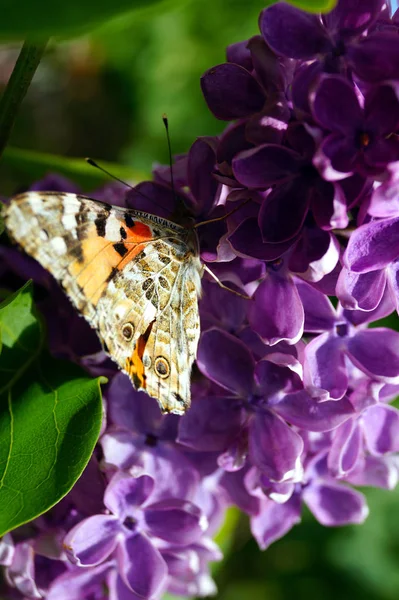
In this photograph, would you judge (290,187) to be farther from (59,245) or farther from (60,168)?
(60,168)

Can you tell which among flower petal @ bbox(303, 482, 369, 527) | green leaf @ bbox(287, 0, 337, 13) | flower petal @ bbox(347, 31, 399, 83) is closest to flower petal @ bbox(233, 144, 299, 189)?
flower petal @ bbox(347, 31, 399, 83)

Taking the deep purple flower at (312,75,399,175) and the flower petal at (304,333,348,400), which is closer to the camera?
the deep purple flower at (312,75,399,175)

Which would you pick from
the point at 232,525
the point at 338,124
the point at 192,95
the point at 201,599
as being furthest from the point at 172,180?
the point at 192,95

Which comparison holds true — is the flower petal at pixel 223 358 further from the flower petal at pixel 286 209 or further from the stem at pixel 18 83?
the stem at pixel 18 83

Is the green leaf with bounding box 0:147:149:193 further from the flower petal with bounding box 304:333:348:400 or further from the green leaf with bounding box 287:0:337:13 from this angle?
the green leaf with bounding box 287:0:337:13

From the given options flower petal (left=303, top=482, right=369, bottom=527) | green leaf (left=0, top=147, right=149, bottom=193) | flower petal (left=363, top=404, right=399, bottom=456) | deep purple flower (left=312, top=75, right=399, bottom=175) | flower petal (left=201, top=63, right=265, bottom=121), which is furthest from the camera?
green leaf (left=0, top=147, right=149, bottom=193)

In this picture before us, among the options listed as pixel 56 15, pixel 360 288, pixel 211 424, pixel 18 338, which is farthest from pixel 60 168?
pixel 56 15

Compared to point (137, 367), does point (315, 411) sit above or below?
below
